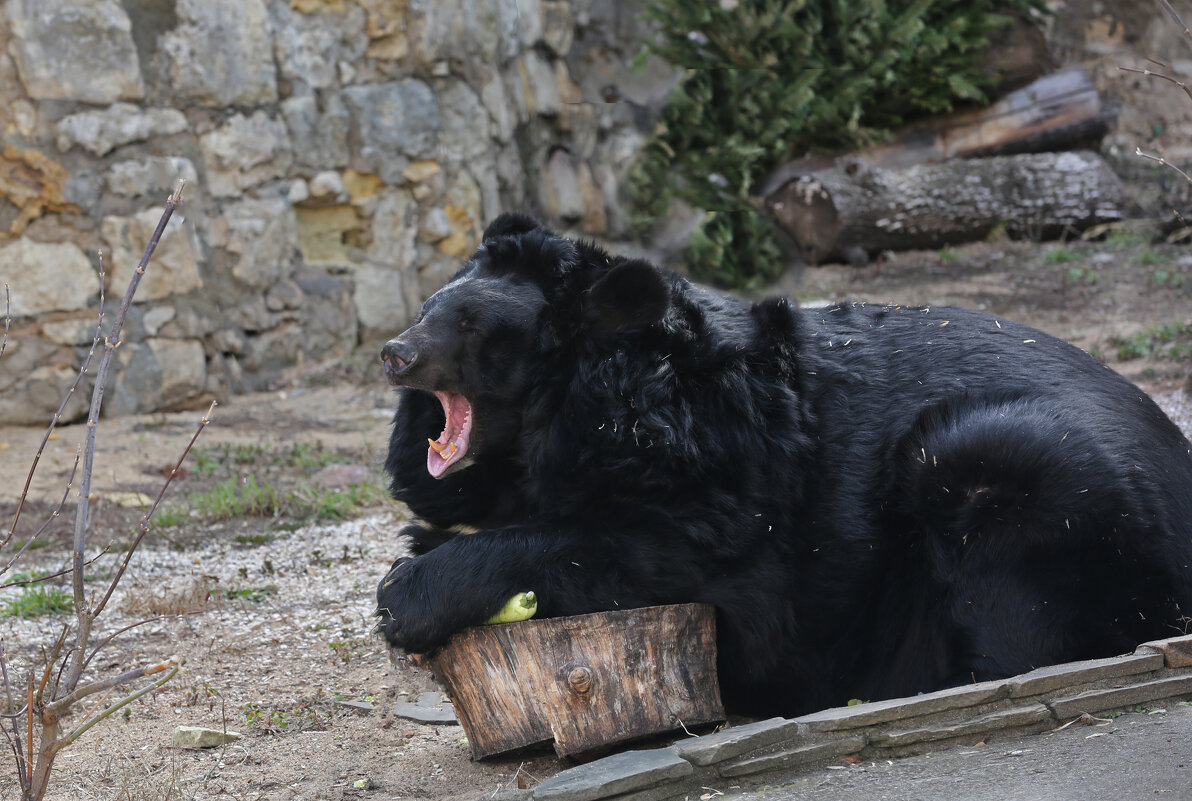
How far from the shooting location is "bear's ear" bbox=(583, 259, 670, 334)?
3.02 metres

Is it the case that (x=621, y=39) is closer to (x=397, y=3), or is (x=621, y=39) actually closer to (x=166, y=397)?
(x=397, y=3)

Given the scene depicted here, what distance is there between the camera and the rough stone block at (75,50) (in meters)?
6.89

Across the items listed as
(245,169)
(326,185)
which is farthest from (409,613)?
(326,185)

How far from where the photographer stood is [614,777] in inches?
88.7

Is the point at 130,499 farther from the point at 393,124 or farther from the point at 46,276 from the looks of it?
the point at 393,124

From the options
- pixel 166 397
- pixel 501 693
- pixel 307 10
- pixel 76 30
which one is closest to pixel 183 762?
pixel 501 693

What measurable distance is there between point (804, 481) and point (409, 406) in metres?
1.16

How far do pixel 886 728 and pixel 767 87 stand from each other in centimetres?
902

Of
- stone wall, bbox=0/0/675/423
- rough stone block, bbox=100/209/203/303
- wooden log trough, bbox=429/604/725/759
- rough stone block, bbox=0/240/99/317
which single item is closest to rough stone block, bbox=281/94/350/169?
stone wall, bbox=0/0/675/423

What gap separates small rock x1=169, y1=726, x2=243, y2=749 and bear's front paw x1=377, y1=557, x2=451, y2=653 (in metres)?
0.60

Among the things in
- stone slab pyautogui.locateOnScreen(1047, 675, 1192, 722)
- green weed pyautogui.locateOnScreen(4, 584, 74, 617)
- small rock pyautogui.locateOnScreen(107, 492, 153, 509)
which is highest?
small rock pyautogui.locateOnScreen(107, 492, 153, 509)

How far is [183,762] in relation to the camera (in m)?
3.08

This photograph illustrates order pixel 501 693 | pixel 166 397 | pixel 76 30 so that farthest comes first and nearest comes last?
pixel 166 397
pixel 76 30
pixel 501 693

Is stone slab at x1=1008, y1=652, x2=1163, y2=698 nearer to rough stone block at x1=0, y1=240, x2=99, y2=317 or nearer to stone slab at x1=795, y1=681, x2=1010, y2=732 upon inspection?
stone slab at x1=795, y1=681, x2=1010, y2=732
